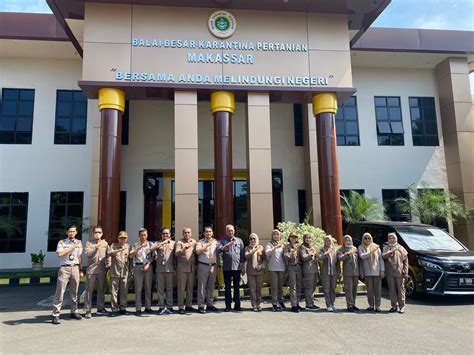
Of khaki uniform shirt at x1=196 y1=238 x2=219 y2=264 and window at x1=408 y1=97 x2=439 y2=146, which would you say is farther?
window at x1=408 y1=97 x2=439 y2=146

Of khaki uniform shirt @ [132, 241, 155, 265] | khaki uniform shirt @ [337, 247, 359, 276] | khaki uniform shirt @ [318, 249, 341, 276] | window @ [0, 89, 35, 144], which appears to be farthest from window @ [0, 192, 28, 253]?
khaki uniform shirt @ [337, 247, 359, 276]

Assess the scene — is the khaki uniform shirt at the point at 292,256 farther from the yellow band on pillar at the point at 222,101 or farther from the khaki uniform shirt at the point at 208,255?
the yellow band on pillar at the point at 222,101

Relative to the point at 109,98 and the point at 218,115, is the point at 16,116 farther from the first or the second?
the point at 218,115

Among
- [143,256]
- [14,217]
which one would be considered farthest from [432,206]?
[14,217]

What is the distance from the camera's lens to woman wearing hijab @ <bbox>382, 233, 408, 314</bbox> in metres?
7.49

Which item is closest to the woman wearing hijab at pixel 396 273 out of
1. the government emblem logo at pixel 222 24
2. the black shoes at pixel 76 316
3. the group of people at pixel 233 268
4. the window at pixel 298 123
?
the group of people at pixel 233 268

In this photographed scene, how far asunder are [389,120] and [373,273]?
10.2 meters

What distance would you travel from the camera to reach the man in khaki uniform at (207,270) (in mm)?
7715

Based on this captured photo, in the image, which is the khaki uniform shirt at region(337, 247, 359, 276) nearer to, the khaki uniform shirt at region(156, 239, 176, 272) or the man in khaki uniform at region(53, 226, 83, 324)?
the khaki uniform shirt at region(156, 239, 176, 272)

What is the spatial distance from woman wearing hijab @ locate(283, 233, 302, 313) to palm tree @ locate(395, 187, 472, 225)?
333 inches

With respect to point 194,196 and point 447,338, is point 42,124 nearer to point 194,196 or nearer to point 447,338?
point 194,196

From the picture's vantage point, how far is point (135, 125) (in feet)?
48.2

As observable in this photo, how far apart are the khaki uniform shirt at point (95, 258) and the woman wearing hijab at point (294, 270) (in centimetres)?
384

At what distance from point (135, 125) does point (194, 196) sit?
5.93 metres
